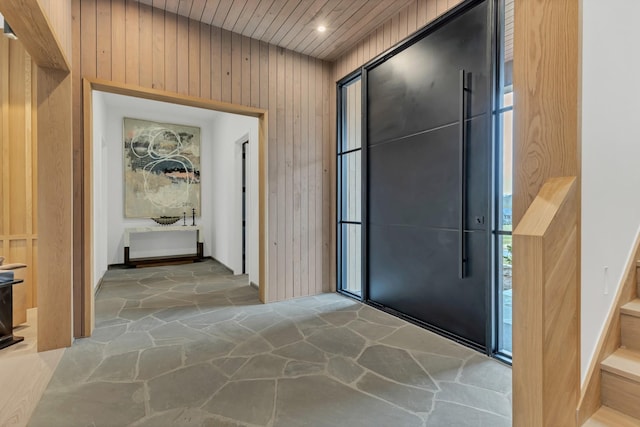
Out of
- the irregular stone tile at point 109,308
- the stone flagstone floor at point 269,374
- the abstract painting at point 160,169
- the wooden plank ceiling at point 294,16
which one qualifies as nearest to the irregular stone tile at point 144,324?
the stone flagstone floor at point 269,374

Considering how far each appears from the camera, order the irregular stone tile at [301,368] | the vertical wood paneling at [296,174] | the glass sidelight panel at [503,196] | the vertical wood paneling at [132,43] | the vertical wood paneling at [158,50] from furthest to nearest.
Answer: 1. the vertical wood paneling at [296,174]
2. the vertical wood paneling at [158,50]
3. the vertical wood paneling at [132,43]
4. the glass sidelight panel at [503,196]
5. the irregular stone tile at [301,368]

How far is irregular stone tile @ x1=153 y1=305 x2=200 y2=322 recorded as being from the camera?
325 cm

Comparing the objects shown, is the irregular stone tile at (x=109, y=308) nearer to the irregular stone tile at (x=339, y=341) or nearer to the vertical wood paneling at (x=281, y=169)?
the vertical wood paneling at (x=281, y=169)

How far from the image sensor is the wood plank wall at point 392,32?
279cm

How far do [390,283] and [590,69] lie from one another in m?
2.51

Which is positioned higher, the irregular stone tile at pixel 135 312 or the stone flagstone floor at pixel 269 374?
the irregular stone tile at pixel 135 312

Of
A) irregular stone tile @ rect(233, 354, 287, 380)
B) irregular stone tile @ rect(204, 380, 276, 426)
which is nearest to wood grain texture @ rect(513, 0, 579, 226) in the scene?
irregular stone tile @ rect(204, 380, 276, 426)

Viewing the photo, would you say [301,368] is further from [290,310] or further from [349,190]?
[349,190]

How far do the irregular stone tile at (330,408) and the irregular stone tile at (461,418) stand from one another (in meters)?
0.10

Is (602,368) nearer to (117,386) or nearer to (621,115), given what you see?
(621,115)

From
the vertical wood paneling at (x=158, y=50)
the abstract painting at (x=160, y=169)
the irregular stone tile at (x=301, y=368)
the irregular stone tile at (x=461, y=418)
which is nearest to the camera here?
the irregular stone tile at (x=461, y=418)

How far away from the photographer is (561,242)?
122 centimetres

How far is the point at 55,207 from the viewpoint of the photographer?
247 centimetres

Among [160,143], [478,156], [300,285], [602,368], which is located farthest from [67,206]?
[160,143]
